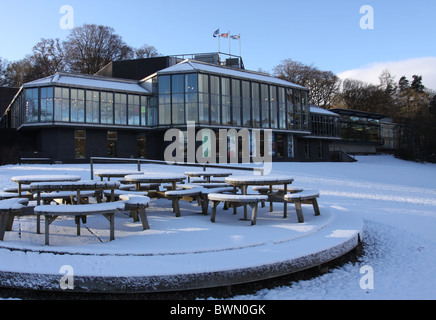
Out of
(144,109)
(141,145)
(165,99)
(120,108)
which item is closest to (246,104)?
(165,99)

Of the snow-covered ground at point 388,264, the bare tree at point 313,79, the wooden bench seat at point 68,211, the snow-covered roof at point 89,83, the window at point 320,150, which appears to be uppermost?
the bare tree at point 313,79

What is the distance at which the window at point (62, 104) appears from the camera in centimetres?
2873

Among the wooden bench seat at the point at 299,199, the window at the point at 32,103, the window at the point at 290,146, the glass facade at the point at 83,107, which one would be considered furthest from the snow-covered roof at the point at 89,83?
the wooden bench seat at the point at 299,199

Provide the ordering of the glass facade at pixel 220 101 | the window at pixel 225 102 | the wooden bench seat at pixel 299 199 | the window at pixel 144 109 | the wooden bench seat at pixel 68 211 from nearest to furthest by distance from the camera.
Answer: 1. the wooden bench seat at pixel 68 211
2. the wooden bench seat at pixel 299 199
3. the glass facade at pixel 220 101
4. the window at pixel 225 102
5. the window at pixel 144 109

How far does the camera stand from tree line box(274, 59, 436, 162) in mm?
47469

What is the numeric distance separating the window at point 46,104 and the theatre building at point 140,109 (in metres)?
0.08

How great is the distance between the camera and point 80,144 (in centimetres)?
3042

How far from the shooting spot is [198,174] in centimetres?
887

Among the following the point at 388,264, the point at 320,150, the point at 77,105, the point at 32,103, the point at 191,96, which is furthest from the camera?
the point at 320,150

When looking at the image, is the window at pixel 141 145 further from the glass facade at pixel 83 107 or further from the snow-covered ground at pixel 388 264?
the snow-covered ground at pixel 388 264

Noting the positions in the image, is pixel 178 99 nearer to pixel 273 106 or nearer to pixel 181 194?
pixel 273 106

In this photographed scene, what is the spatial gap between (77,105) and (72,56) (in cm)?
2574

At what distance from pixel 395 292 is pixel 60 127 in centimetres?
3035

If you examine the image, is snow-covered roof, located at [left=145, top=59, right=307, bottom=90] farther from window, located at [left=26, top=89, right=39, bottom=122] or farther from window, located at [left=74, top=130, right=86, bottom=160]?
window, located at [left=26, top=89, right=39, bottom=122]
